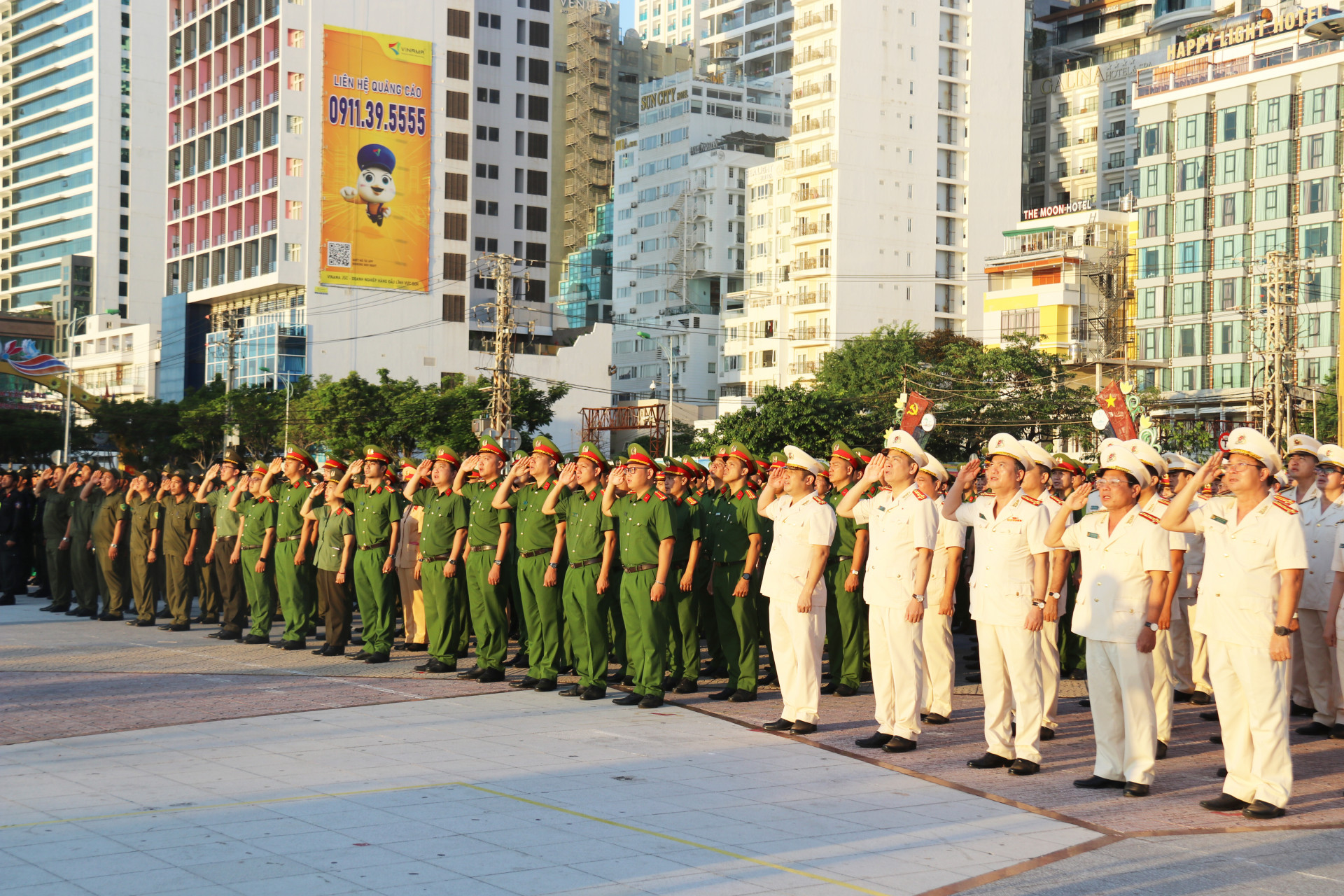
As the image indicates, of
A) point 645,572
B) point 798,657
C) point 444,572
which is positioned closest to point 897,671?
point 798,657

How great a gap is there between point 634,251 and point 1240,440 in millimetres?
89354

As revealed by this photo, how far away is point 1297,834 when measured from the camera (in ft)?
23.8

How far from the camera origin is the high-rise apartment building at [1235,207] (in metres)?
59.2

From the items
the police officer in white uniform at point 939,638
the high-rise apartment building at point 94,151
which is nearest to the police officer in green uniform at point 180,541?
the police officer in white uniform at point 939,638

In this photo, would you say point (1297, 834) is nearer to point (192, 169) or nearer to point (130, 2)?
point (192, 169)

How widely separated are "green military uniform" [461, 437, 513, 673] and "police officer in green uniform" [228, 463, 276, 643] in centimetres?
310

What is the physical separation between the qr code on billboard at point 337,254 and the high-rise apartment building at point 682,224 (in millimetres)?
20173

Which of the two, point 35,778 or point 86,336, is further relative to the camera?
point 86,336

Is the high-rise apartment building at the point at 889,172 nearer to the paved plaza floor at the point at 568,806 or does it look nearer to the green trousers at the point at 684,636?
the green trousers at the point at 684,636

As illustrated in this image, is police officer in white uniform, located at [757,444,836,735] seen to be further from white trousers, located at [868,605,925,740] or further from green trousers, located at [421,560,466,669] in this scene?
green trousers, located at [421,560,466,669]

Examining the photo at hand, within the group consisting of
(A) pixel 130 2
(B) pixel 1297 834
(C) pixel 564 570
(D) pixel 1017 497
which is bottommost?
(B) pixel 1297 834

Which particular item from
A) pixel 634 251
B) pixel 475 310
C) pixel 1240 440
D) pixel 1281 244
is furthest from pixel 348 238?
pixel 1240 440

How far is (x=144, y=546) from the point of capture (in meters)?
16.4

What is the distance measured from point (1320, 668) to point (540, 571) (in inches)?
230
